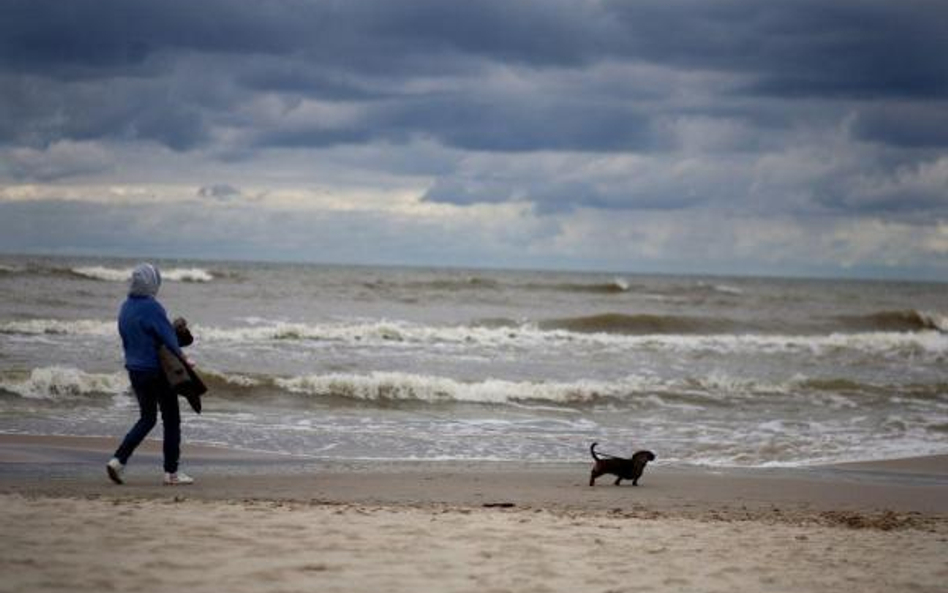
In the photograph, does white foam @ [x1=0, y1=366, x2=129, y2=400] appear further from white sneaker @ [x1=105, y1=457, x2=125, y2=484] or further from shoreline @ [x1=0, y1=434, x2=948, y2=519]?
white sneaker @ [x1=105, y1=457, x2=125, y2=484]

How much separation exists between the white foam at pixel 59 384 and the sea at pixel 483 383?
0.09 feet

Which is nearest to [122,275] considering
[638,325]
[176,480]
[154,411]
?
[638,325]

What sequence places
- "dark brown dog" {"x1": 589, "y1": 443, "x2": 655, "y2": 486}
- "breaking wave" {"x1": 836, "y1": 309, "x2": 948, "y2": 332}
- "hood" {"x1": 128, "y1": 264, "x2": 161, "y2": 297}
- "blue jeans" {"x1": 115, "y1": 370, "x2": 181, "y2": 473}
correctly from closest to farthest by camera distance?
"hood" {"x1": 128, "y1": 264, "x2": 161, "y2": 297} < "blue jeans" {"x1": 115, "y1": 370, "x2": 181, "y2": 473} < "dark brown dog" {"x1": 589, "y1": 443, "x2": 655, "y2": 486} < "breaking wave" {"x1": 836, "y1": 309, "x2": 948, "y2": 332}

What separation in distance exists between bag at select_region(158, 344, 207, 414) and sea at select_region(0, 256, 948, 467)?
3.14 m

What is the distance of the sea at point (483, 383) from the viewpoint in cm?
1338

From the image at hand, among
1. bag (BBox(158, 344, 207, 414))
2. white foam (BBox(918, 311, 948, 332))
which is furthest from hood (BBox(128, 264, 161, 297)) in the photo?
white foam (BBox(918, 311, 948, 332))

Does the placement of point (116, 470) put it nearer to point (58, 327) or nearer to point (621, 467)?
point (621, 467)

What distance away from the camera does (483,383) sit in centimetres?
1839

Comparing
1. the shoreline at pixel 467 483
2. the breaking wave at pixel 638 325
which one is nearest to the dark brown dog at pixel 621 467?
the shoreline at pixel 467 483

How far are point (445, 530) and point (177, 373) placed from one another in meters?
3.00

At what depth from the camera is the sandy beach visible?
19.0ft

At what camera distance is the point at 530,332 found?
3020 centimetres

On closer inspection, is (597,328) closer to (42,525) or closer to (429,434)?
(429,434)

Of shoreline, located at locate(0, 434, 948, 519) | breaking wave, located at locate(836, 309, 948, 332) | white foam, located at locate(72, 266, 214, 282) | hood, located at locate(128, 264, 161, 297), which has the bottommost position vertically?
shoreline, located at locate(0, 434, 948, 519)
